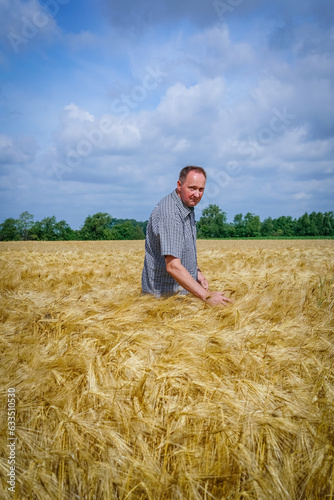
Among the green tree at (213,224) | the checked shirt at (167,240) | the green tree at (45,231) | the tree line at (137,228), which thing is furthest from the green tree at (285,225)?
the checked shirt at (167,240)

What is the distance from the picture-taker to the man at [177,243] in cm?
285

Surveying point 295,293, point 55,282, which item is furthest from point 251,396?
point 55,282

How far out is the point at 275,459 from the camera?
128 centimetres

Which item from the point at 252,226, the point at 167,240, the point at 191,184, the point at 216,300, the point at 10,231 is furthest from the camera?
the point at 252,226

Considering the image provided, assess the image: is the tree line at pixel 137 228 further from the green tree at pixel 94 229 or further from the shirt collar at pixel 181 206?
the shirt collar at pixel 181 206

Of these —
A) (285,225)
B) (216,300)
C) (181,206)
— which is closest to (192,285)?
(216,300)

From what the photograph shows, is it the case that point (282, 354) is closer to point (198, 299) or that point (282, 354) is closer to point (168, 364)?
point (168, 364)

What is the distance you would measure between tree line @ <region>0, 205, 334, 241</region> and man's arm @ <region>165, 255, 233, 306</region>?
56792mm

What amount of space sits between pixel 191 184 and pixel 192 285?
0.96 metres

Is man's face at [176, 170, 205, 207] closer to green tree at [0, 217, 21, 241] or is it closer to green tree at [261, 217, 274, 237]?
green tree at [0, 217, 21, 241]

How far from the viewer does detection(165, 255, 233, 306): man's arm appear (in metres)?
2.70

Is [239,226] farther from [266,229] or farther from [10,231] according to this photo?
[10,231]

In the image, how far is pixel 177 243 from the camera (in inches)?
117

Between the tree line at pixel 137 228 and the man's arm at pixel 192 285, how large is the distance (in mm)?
56792
